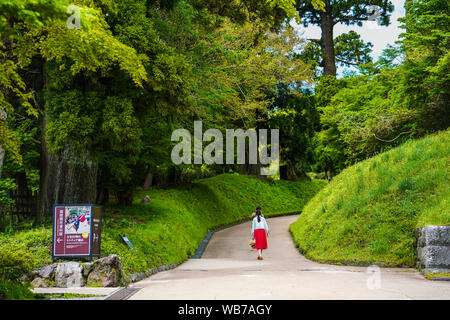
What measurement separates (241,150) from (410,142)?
17.3 m

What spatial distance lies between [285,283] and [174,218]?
12.4 meters

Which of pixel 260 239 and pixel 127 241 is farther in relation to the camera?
pixel 260 239

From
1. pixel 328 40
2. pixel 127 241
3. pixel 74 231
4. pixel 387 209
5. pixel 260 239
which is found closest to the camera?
pixel 74 231

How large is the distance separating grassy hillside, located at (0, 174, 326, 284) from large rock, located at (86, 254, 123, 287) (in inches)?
41.6

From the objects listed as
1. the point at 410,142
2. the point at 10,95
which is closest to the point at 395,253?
the point at 410,142

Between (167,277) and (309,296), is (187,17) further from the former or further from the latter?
(309,296)

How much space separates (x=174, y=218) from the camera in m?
20.9

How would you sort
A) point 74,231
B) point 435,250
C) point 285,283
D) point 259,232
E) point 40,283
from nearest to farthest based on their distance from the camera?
1. point 285,283
2. point 40,283
3. point 74,231
4. point 435,250
5. point 259,232

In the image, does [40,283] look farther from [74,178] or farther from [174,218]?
[174,218]

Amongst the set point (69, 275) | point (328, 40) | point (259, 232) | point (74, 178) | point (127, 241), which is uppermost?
point (328, 40)

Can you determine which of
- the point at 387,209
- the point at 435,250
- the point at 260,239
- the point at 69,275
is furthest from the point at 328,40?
the point at 69,275

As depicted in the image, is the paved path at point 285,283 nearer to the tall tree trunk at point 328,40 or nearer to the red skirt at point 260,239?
the red skirt at point 260,239

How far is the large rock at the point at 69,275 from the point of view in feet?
30.9

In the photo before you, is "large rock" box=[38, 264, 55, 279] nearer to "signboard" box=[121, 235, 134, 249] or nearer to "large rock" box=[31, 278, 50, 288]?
"large rock" box=[31, 278, 50, 288]
